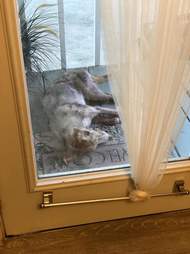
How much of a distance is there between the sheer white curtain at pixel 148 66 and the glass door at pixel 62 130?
8 cm

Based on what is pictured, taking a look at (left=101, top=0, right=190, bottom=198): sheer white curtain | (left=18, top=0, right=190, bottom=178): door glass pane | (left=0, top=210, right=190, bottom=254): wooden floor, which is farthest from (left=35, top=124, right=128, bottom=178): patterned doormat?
(left=0, top=210, right=190, bottom=254): wooden floor

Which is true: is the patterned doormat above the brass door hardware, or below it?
above

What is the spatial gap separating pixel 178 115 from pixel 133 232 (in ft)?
1.92

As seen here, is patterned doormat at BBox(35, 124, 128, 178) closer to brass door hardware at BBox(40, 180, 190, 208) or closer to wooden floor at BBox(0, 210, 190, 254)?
brass door hardware at BBox(40, 180, 190, 208)

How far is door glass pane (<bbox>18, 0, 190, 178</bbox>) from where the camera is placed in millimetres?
1243

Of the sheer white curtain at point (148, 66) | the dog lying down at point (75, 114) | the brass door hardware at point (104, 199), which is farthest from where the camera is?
the brass door hardware at point (104, 199)

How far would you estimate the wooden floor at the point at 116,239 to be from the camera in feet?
5.29

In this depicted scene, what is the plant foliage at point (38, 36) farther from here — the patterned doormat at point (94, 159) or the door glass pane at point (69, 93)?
the patterned doormat at point (94, 159)

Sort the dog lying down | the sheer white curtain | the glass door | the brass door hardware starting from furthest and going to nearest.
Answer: the brass door hardware < the dog lying down < the glass door < the sheer white curtain

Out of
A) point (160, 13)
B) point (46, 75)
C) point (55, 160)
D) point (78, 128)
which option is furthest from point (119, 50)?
point (55, 160)

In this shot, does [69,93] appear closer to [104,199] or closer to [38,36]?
[38,36]

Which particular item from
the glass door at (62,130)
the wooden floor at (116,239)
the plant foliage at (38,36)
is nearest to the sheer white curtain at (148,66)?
the glass door at (62,130)

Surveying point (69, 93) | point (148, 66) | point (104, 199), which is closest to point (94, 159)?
point (104, 199)

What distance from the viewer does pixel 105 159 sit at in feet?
5.21
